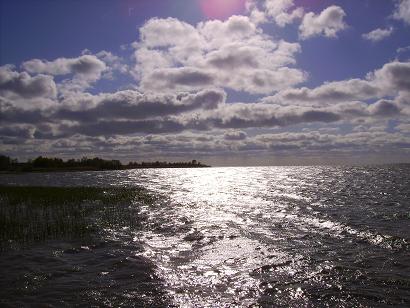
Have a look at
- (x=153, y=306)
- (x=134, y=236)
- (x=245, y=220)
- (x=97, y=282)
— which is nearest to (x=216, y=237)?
(x=134, y=236)

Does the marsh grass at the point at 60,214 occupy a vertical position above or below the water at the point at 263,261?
above

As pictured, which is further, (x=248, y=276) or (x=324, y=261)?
(x=324, y=261)

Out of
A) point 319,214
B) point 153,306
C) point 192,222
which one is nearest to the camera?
point 153,306

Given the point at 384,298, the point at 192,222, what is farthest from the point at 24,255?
the point at 384,298

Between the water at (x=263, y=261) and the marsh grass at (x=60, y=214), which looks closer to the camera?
the water at (x=263, y=261)

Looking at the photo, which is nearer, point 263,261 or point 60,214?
point 263,261

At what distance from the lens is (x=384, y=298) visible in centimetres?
1653

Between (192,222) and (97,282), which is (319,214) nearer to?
(192,222)

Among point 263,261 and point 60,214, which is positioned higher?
point 60,214

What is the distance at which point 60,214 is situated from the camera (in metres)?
39.0

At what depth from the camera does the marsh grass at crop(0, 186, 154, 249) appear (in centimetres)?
3015

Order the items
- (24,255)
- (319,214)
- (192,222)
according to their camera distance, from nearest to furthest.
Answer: (24,255) < (192,222) < (319,214)

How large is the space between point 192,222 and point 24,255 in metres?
17.2

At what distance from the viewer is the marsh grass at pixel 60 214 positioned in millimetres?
30155
